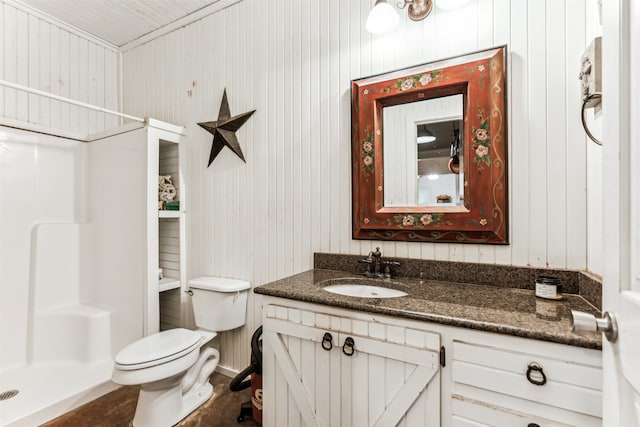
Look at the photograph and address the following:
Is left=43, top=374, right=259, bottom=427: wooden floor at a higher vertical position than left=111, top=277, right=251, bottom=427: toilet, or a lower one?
lower

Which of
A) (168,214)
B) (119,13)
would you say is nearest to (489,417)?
(168,214)

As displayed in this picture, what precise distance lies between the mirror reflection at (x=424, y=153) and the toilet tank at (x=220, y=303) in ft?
3.74

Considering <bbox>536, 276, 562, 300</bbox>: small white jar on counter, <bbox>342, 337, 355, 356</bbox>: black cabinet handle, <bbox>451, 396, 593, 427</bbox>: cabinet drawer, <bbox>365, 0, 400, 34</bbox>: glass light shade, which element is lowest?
<bbox>451, 396, 593, 427</bbox>: cabinet drawer

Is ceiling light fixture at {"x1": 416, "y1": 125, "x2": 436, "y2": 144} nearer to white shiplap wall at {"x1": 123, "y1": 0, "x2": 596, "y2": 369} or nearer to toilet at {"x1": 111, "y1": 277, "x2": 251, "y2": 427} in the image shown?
→ white shiplap wall at {"x1": 123, "y1": 0, "x2": 596, "y2": 369}

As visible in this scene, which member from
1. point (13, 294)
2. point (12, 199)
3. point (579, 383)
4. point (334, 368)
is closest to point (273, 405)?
point (334, 368)

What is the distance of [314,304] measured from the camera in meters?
Answer: 1.25

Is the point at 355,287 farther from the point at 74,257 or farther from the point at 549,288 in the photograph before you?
the point at 74,257

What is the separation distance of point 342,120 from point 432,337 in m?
1.22

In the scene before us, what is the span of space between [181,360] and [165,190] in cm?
123

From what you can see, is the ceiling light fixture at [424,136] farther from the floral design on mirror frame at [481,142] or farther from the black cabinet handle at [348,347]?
the black cabinet handle at [348,347]

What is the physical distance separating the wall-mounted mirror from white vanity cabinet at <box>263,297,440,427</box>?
0.59 m

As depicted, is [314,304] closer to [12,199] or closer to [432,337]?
[432,337]

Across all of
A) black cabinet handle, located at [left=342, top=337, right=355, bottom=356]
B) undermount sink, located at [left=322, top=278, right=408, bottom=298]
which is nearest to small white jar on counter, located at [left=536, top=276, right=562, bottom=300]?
undermount sink, located at [left=322, top=278, right=408, bottom=298]

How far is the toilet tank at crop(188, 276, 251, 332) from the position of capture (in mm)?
1976
